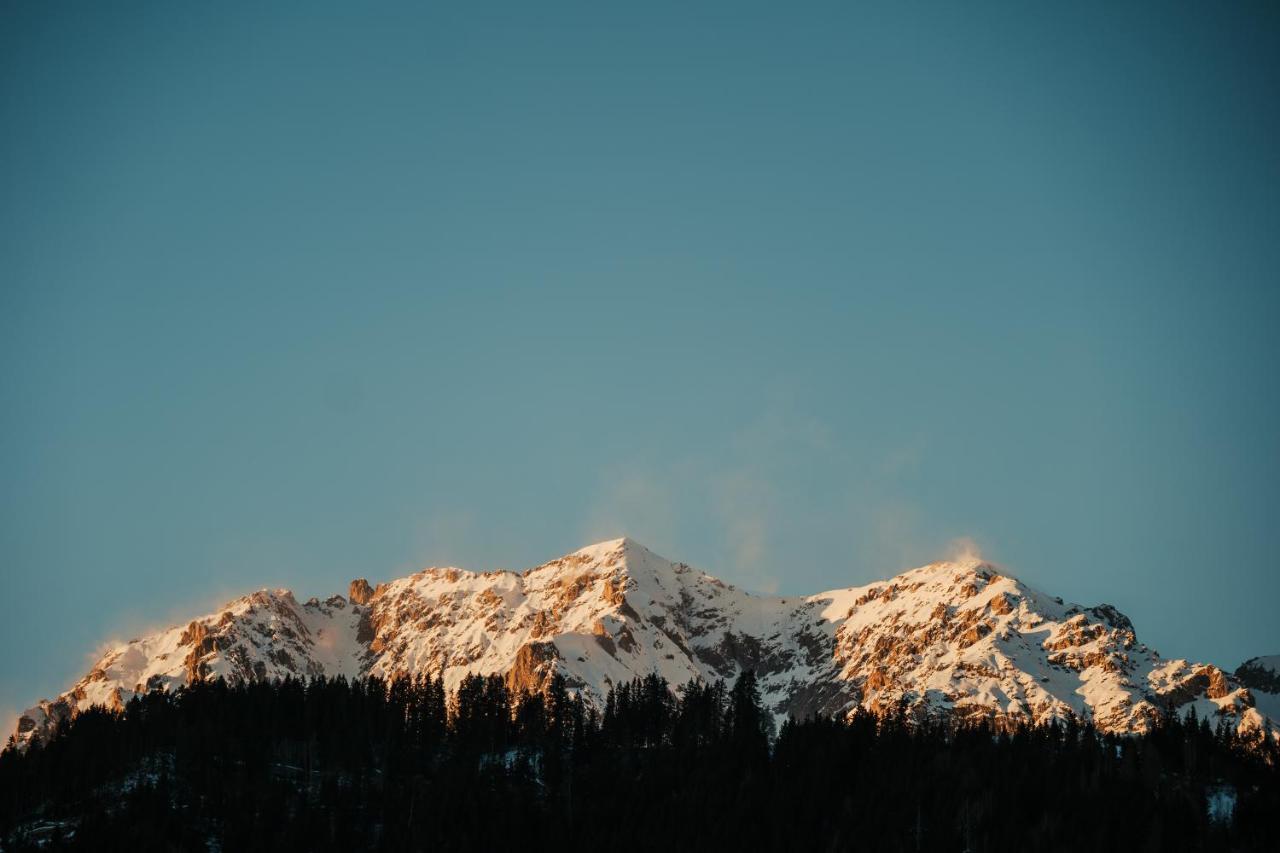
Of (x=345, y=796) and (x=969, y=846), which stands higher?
(x=345, y=796)

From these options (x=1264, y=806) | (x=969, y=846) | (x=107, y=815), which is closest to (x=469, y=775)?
(x=107, y=815)

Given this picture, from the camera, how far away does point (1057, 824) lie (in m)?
183

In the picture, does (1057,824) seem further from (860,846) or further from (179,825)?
(179,825)

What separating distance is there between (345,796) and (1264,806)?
121603 millimetres

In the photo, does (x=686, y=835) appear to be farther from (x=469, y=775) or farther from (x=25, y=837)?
(x=25, y=837)

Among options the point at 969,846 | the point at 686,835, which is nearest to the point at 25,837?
the point at 686,835

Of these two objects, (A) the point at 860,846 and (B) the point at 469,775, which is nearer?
(A) the point at 860,846

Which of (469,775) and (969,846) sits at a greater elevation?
(469,775)

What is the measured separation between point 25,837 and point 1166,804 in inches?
5675

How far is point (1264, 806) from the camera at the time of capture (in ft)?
634

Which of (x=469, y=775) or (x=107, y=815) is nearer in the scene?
(x=107, y=815)

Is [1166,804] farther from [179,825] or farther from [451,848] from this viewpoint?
[179,825]

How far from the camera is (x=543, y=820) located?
190 meters

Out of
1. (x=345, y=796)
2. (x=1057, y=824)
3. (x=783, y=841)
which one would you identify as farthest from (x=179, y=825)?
(x=1057, y=824)
